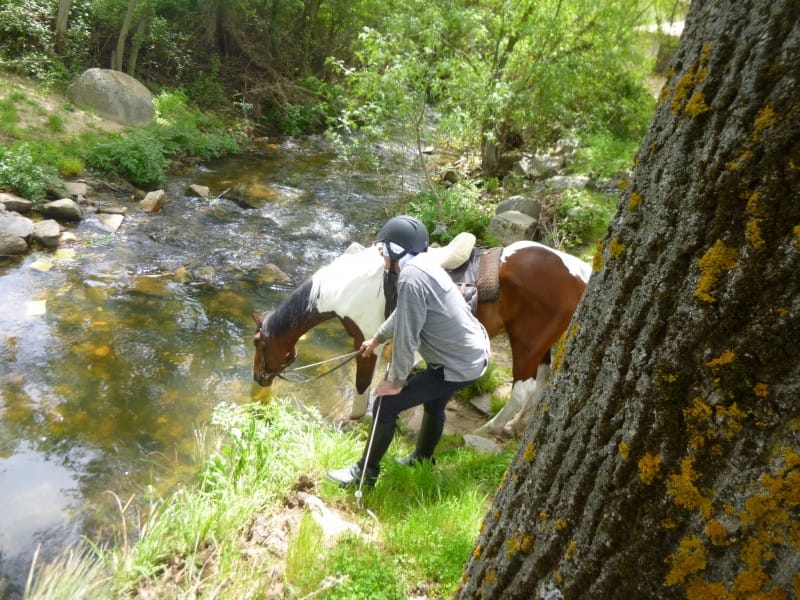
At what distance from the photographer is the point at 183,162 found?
1216 centimetres

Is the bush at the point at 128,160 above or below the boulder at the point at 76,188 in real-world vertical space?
above

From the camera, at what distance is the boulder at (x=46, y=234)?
7523 mm

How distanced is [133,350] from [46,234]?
3.17 meters

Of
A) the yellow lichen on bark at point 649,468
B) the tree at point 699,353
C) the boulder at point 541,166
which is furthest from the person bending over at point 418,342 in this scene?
the boulder at point 541,166

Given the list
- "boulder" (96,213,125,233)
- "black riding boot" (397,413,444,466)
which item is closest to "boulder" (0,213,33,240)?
"boulder" (96,213,125,233)

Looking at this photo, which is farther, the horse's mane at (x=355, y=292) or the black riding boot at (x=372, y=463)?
the horse's mane at (x=355, y=292)

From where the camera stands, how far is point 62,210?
8.28 meters

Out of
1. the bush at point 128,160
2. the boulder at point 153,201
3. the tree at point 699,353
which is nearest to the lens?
the tree at point 699,353

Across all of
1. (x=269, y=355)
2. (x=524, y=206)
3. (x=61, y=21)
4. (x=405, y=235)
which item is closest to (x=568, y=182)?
(x=524, y=206)

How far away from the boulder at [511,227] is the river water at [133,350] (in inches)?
97.7

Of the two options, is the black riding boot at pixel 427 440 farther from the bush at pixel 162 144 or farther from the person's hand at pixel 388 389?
the bush at pixel 162 144

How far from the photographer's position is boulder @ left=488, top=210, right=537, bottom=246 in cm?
817

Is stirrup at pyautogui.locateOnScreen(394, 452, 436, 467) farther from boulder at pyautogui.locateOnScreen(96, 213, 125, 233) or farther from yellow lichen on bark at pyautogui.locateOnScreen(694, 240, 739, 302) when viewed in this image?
boulder at pyautogui.locateOnScreen(96, 213, 125, 233)

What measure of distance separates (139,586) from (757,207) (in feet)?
11.1
